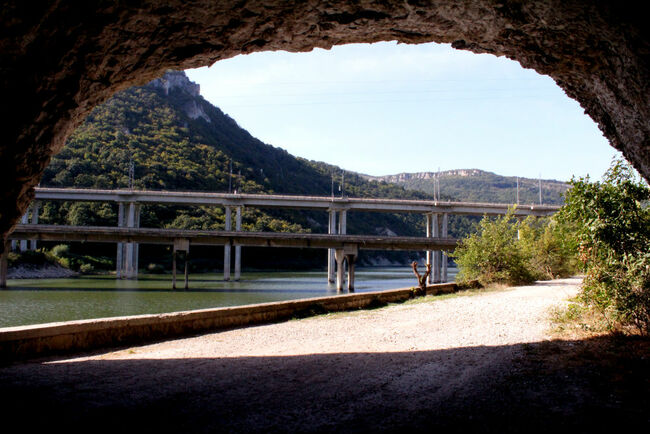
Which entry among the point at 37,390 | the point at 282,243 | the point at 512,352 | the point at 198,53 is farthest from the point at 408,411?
the point at 282,243

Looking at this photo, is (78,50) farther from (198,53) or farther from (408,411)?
(408,411)

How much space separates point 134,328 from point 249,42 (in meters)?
5.44

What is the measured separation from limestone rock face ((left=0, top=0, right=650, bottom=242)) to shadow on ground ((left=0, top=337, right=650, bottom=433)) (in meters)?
2.28

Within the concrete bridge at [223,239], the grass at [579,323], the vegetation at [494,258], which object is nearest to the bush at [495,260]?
the vegetation at [494,258]

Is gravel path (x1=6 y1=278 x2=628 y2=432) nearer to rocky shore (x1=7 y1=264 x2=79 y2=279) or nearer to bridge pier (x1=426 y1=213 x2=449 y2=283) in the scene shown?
bridge pier (x1=426 y1=213 x2=449 y2=283)

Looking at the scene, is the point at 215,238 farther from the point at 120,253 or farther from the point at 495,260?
the point at 495,260

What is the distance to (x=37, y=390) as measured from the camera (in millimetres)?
5148

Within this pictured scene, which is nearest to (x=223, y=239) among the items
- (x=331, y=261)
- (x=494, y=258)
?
(x=331, y=261)

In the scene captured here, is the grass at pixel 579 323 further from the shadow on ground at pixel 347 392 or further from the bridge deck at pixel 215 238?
the bridge deck at pixel 215 238

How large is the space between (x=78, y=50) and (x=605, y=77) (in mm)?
5873

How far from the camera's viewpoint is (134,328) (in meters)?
8.35

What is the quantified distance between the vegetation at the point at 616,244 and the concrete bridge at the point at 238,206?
4403cm

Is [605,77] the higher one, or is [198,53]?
[198,53]

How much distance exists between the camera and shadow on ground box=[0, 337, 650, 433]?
163 inches
